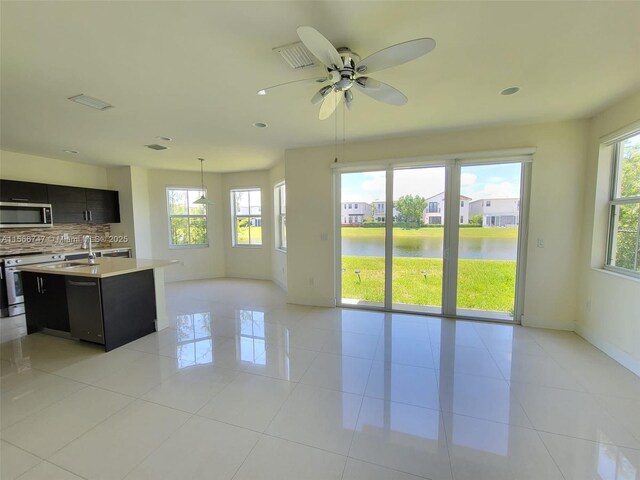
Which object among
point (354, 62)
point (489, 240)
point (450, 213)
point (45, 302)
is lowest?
point (45, 302)

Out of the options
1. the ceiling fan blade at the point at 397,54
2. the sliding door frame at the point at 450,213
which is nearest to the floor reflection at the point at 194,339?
the sliding door frame at the point at 450,213

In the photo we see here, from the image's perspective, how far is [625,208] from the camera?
9.23 ft

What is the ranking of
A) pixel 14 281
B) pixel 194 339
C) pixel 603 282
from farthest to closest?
pixel 14 281
pixel 194 339
pixel 603 282

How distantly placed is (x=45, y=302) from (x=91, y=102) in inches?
100

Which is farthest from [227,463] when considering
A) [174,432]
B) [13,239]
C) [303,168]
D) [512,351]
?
[13,239]

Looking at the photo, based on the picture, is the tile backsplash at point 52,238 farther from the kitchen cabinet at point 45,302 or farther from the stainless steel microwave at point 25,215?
the kitchen cabinet at point 45,302

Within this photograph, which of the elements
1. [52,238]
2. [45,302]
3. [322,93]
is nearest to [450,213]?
[322,93]

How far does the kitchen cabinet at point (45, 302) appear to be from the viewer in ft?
10.6

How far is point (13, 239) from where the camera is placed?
4.39 metres

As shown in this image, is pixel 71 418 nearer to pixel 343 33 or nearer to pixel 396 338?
pixel 396 338

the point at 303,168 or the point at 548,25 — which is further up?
the point at 548,25

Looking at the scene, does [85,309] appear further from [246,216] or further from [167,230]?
[246,216]

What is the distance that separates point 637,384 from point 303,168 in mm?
4406

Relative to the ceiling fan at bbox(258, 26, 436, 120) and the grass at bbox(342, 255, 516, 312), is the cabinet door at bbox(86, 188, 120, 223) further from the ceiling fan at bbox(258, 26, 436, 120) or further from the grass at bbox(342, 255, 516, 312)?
the ceiling fan at bbox(258, 26, 436, 120)
